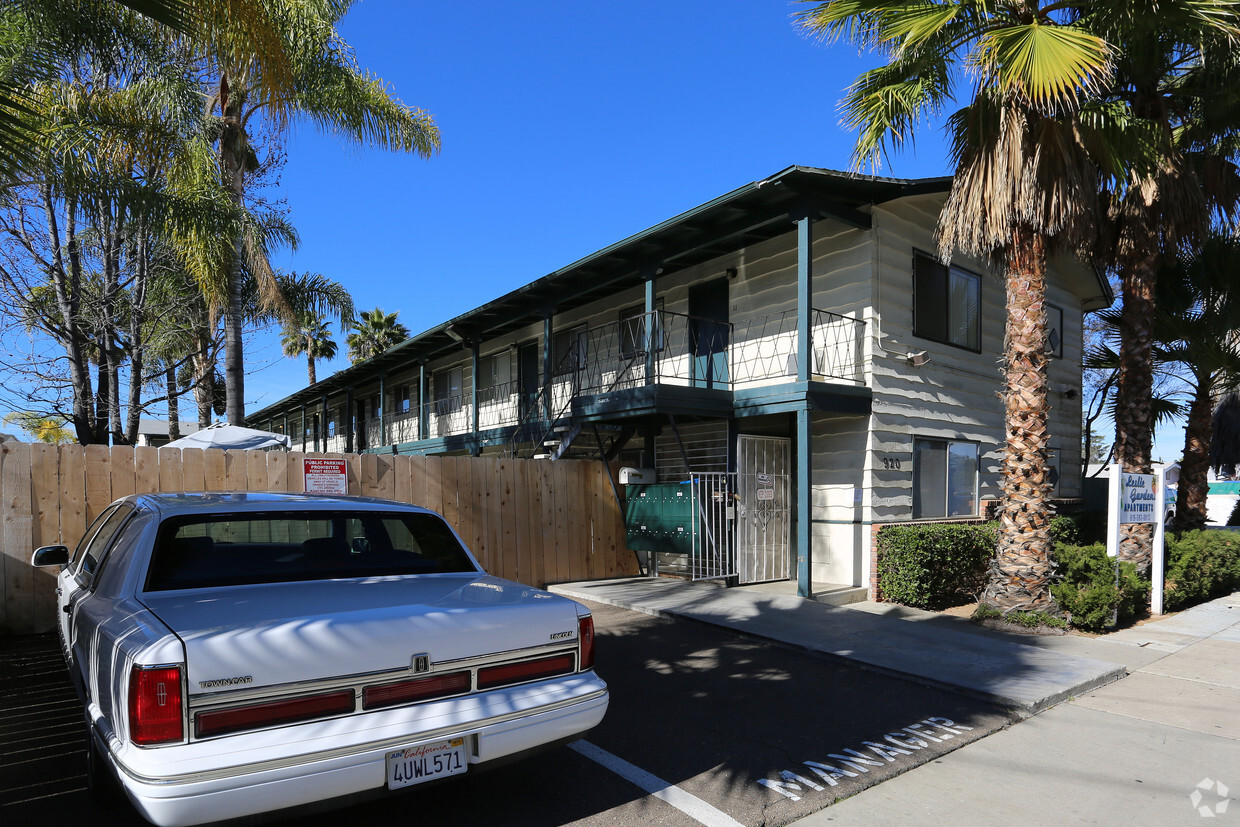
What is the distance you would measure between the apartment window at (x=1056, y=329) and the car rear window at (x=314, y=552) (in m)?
13.8

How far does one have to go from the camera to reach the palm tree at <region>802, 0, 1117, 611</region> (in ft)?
27.3

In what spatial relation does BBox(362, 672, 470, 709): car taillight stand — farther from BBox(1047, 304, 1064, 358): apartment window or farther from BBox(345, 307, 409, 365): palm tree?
BBox(345, 307, 409, 365): palm tree

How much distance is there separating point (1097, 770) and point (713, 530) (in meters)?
6.31

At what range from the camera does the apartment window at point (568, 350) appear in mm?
15705

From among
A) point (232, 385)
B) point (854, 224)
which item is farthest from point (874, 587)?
point (232, 385)

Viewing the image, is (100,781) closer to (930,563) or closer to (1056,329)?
(930,563)

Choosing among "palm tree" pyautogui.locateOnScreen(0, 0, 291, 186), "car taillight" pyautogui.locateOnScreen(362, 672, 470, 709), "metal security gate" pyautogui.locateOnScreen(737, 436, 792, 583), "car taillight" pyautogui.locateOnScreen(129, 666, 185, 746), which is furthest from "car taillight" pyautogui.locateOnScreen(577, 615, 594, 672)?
"metal security gate" pyautogui.locateOnScreen(737, 436, 792, 583)

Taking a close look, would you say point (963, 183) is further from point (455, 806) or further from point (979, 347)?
point (455, 806)

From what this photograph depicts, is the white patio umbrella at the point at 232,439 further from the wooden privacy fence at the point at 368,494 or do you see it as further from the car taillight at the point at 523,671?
the car taillight at the point at 523,671

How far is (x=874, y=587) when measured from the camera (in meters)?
10.1

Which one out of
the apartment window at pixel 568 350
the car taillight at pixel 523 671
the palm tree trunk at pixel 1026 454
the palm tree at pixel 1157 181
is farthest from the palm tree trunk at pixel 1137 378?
the car taillight at pixel 523 671

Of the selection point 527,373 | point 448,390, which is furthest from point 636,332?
point 448,390

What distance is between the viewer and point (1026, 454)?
339 inches

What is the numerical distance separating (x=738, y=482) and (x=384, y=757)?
27.1 ft
